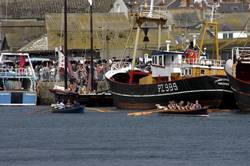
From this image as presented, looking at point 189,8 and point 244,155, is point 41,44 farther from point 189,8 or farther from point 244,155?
point 244,155

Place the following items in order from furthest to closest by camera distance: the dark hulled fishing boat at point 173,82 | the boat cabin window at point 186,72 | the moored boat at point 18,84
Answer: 1. the moored boat at point 18,84
2. the boat cabin window at point 186,72
3. the dark hulled fishing boat at point 173,82

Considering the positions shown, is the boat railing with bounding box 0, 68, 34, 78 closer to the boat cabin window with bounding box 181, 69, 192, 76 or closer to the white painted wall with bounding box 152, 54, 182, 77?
the white painted wall with bounding box 152, 54, 182, 77

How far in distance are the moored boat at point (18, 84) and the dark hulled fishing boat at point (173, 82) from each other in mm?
9821

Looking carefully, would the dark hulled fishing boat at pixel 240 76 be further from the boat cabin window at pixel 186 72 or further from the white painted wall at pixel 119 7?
the white painted wall at pixel 119 7

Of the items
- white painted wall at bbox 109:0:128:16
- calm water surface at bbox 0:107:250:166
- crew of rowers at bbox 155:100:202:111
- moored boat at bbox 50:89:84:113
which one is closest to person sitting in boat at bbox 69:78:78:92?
moored boat at bbox 50:89:84:113

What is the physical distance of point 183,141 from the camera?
2847 inches

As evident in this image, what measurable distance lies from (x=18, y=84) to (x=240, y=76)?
92.1 ft

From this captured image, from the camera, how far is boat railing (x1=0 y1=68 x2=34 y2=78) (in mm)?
113162

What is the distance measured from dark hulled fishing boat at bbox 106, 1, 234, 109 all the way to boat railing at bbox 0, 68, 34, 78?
10.6m

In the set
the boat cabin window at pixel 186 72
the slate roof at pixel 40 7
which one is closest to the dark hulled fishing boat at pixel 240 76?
the boat cabin window at pixel 186 72

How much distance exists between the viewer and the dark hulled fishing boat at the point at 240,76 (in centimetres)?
9038

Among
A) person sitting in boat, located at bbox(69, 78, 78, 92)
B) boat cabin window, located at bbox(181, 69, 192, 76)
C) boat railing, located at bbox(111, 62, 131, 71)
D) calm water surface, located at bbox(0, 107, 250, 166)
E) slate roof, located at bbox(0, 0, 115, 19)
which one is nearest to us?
calm water surface, located at bbox(0, 107, 250, 166)

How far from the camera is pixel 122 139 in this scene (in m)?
73.9

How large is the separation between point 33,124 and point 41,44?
209 feet
